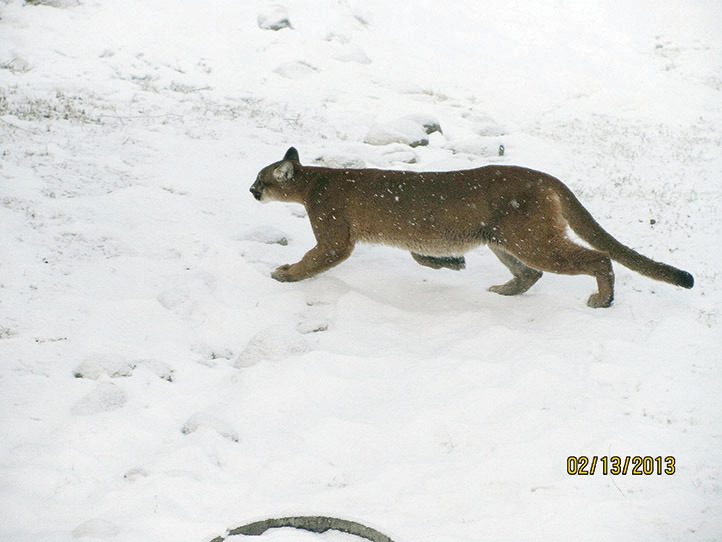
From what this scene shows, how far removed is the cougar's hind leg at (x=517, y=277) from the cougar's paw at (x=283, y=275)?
2.10 meters

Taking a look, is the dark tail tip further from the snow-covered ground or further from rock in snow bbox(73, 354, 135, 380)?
rock in snow bbox(73, 354, 135, 380)

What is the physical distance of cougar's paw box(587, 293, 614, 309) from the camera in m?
7.04

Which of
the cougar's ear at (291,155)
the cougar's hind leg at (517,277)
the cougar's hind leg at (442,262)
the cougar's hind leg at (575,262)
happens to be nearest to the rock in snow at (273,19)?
the cougar's ear at (291,155)

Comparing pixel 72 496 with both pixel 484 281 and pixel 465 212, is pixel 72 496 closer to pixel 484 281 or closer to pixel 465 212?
pixel 465 212

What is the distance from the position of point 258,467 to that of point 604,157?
36.0ft

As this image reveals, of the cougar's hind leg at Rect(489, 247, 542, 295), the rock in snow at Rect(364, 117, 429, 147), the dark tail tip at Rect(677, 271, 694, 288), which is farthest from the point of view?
the rock in snow at Rect(364, 117, 429, 147)

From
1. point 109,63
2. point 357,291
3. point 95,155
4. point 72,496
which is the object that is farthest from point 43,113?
point 72,496

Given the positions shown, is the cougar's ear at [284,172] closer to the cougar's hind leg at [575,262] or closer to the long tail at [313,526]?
the cougar's hind leg at [575,262]

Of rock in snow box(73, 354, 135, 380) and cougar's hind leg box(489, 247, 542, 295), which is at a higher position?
cougar's hind leg box(489, 247, 542, 295)

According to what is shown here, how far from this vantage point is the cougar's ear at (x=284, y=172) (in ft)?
26.1

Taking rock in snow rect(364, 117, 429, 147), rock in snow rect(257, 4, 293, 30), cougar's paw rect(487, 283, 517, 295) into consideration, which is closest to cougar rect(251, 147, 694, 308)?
cougar's paw rect(487, 283, 517, 295)

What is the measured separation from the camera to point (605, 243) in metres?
7.09

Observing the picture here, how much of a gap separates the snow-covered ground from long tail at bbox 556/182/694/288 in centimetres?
47
